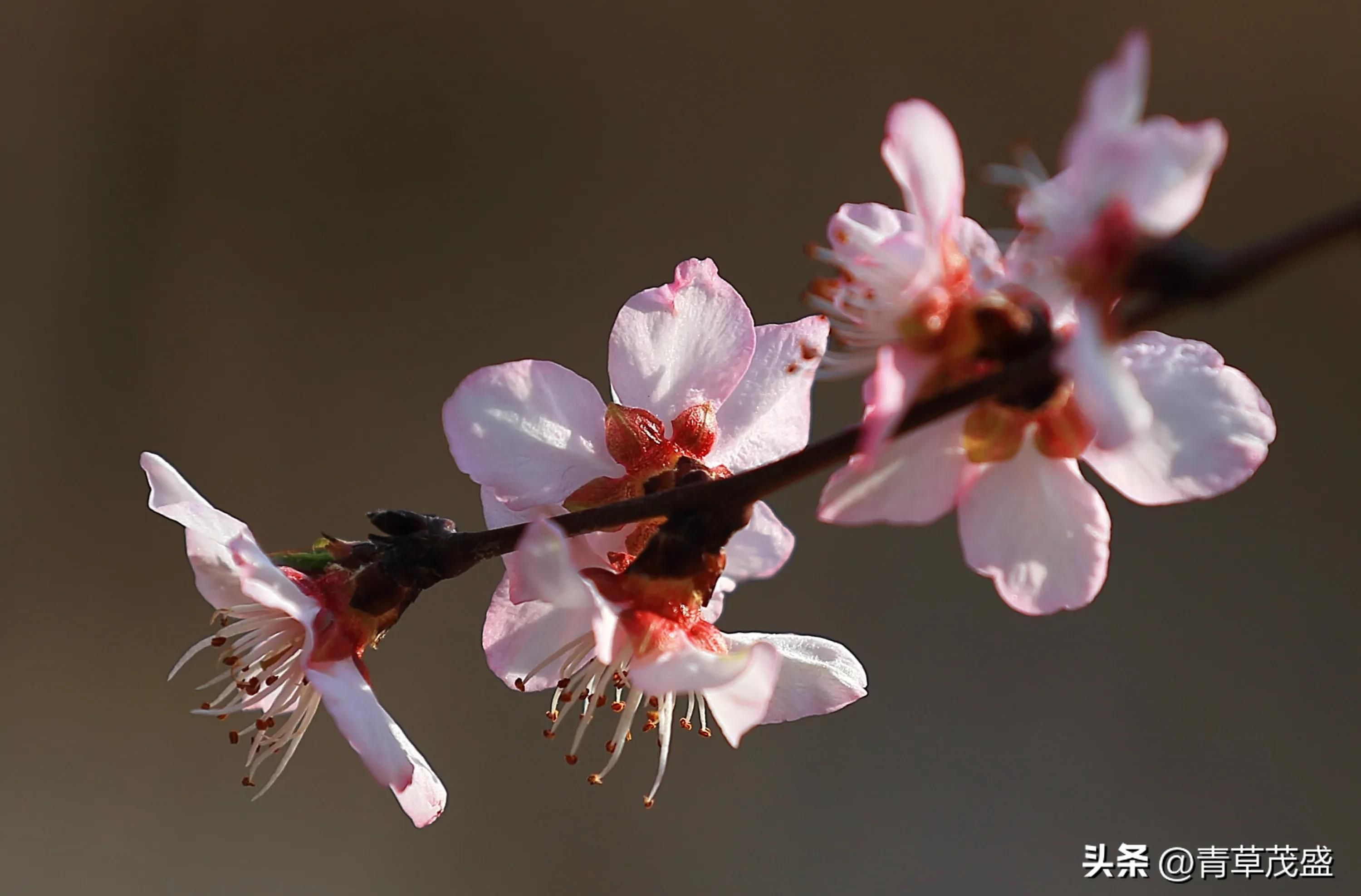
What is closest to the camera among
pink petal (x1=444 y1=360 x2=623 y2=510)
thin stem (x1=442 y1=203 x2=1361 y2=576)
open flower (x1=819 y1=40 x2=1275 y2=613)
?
thin stem (x1=442 y1=203 x2=1361 y2=576)

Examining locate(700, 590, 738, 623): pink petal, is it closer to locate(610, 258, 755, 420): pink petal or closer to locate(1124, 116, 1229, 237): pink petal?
locate(610, 258, 755, 420): pink petal

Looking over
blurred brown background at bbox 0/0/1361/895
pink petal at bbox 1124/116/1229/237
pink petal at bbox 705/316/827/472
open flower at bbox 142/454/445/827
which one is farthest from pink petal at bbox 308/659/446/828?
blurred brown background at bbox 0/0/1361/895

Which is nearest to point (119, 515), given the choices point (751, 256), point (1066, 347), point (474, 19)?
point (474, 19)

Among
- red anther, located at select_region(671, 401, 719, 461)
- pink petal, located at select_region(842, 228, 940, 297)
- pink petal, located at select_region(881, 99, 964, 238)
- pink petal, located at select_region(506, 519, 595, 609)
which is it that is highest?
red anther, located at select_region(671, 401, 719, 461)

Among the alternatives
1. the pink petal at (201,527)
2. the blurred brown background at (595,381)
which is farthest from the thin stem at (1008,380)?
the blurred brown background at (595,381)

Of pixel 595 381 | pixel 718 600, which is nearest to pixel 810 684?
pixel 718 600

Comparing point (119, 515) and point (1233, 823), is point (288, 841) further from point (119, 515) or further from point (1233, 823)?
point (1233, 823)
